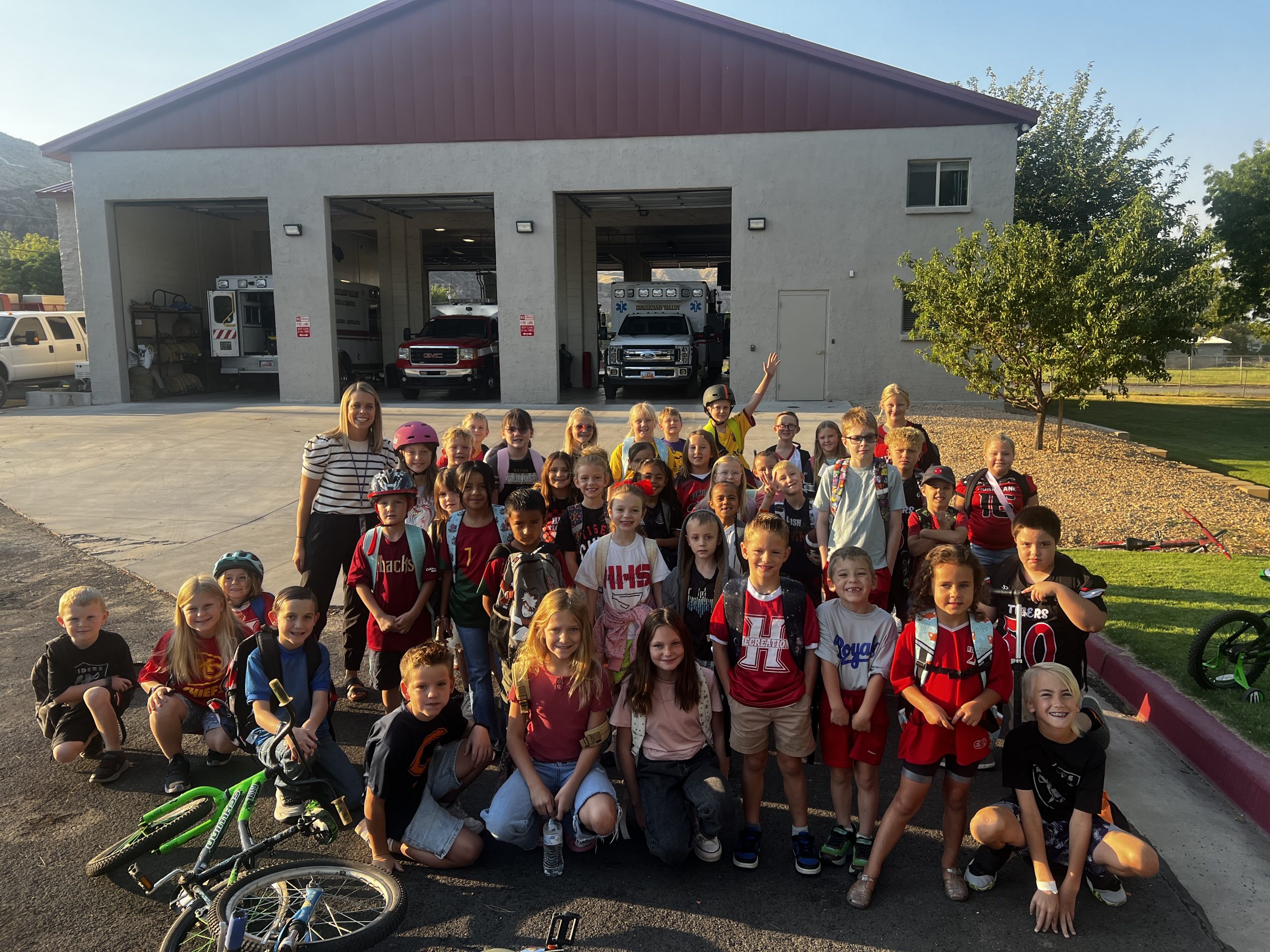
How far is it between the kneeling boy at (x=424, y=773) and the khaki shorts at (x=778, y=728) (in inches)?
43.1

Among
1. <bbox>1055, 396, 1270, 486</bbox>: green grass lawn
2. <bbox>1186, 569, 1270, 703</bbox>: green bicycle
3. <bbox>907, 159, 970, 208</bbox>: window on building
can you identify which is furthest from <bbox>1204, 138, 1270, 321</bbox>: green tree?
<bbox>1186, 569, 1270, 703</bbox>: green bicycle

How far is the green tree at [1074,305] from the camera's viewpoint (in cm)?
1195

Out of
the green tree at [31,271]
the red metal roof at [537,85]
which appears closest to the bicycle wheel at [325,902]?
the red metal roof at [537,85]

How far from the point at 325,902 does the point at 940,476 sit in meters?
3.98

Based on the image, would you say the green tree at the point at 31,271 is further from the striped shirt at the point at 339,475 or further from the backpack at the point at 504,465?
Answer: the backpack at the point at 504,465

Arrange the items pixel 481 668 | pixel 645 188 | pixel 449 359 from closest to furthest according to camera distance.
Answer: pixel 481 668 < pixel 645 188 < pixel 449 359

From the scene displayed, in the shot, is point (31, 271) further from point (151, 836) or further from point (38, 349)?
point (151, 836)

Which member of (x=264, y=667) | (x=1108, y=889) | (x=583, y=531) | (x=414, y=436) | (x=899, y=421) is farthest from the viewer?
(x=899, y=421)

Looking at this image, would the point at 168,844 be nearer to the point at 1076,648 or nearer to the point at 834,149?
the point at 1076,648

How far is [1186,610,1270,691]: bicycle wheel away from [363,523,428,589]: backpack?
4415 millimetres

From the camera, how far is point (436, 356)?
21125 mm

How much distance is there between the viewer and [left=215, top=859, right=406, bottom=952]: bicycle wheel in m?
3.01

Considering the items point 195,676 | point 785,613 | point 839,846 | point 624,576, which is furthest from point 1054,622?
point 195,676

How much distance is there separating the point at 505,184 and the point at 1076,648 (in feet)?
60.1
